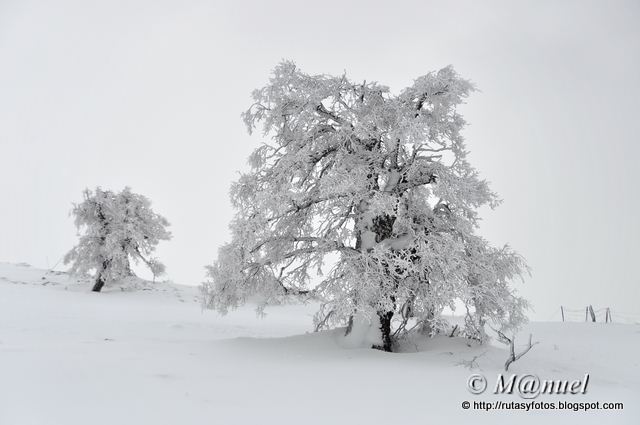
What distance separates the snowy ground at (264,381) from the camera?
5027 mm

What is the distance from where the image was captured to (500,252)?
10.3 meters

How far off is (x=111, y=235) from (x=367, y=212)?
18948mm

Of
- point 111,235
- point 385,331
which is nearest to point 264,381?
point 385,331

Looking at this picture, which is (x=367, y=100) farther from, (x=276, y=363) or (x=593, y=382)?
(x=593, y=382)

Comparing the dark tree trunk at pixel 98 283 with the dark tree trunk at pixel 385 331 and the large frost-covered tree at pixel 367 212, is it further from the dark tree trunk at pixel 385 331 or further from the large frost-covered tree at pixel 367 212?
the dark tree trunk at pixel 385 331

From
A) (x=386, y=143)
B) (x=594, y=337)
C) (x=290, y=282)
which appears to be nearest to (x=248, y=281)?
(x=290, y=282)

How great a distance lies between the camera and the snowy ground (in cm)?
503

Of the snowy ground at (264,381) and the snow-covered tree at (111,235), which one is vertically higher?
the snow-covered tree at (111,235)

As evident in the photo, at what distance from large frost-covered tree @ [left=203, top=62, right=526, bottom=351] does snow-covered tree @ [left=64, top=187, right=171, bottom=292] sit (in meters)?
16.0

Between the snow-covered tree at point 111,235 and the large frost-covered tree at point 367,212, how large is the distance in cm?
1597

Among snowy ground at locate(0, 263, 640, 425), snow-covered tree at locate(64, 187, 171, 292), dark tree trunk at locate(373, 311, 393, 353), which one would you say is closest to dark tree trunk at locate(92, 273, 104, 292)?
snow-covered tree at locate(64, 187, 171, 292)

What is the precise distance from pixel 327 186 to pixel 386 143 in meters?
1.93

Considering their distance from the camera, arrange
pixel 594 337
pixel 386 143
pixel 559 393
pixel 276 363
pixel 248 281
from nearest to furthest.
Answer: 1. pixel 559 393
2. pixel 276 363
3. pixel 386 143
4. pixel 248 281
5. pixel 594 337

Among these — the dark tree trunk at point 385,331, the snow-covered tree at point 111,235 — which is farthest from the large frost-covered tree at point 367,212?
the snow-covered tree at point 111,235
